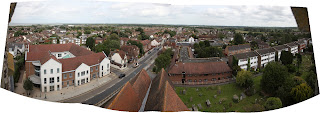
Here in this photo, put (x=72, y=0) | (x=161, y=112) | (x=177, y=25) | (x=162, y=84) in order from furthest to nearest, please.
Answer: (x=177, y=25), (x=72, y=0), (x=162, y=84), (x=161, y=112)

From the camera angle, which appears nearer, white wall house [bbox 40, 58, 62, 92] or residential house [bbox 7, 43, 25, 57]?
white wall house [bbox 40, 58, 62, 92]

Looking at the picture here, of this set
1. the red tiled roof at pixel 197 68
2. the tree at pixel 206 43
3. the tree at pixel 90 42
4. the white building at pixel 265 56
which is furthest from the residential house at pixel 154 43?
the white building at pixel 265 56

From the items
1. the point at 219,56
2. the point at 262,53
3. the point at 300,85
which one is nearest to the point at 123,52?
the point at 219,56

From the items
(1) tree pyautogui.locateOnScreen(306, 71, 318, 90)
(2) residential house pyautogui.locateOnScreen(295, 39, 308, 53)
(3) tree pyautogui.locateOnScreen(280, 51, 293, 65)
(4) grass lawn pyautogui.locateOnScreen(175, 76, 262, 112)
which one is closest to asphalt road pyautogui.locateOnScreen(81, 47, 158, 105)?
(4) grass lawn pyautogui.locateOnScreen(175, 76, 262, 112)

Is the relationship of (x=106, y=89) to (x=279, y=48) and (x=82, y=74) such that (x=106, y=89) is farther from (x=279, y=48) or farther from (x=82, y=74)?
(x=279, y=48)

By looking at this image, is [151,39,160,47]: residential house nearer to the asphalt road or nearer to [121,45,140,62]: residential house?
the asphalt road

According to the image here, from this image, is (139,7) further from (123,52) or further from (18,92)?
(18,92)
